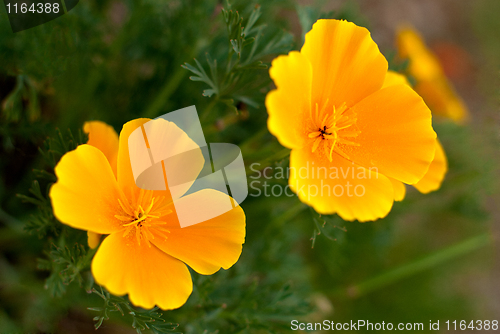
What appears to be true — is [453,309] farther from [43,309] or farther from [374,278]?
[43,309]

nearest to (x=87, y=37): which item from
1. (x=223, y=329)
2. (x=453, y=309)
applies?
(x=223, y=329)

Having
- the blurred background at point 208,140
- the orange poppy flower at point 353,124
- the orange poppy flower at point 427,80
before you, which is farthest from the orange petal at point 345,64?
the orange poppy flower at point 427,80

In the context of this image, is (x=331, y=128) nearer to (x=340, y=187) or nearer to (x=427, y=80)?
(x=340, y=187)

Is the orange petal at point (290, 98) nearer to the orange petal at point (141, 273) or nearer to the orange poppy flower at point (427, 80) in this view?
the orange petal at point (141, 273)

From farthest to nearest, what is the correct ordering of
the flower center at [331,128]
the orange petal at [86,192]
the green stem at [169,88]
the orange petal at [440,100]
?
the orange petal at [440,100], the green stem at [169,88], the flower center at [331,128], the orange petal at [86,192]

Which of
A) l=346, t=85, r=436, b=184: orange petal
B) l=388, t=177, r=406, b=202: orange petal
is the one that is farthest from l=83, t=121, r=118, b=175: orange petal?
l=388, t=177, r=406, b=202: orange petal

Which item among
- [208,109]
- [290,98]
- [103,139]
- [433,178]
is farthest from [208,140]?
[433,178]
